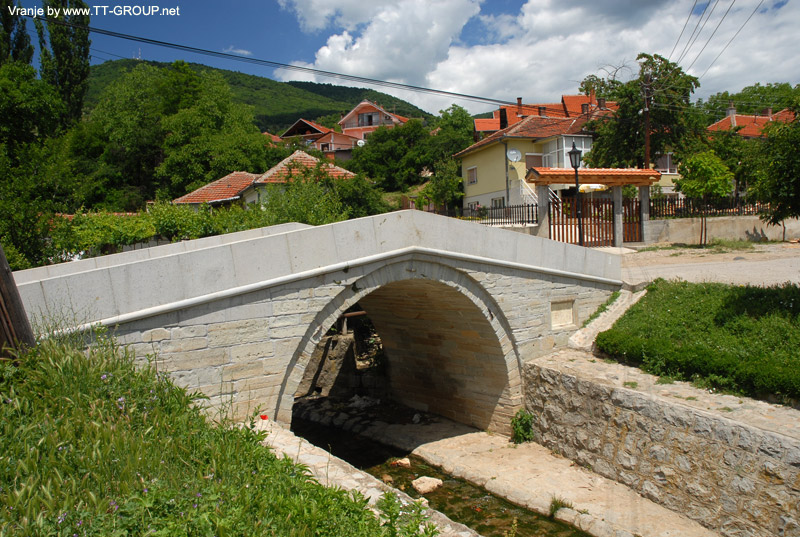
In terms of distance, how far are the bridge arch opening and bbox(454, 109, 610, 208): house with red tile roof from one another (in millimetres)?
15781

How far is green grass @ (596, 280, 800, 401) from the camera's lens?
23.8ft

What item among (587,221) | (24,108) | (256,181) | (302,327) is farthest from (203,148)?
(302,327)

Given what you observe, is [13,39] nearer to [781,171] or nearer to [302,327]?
[302,327]

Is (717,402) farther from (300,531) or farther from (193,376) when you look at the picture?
(193,376)

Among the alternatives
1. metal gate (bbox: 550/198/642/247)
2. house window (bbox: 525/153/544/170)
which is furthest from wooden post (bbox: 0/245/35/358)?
house window (bbox: 525/153/544/170)

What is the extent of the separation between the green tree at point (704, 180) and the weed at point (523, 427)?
32.4ft

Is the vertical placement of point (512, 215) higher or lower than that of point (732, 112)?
lower

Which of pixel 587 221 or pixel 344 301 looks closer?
pixel 344 301

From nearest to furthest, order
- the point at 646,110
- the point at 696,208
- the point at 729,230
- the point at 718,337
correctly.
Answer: the point at 718,337, the point at 729,230, the point at 696,208, the point at 646,110

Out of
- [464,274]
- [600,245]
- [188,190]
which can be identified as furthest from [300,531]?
[188,190]

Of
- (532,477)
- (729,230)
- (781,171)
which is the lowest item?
(532,477)

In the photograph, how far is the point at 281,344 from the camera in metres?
6.85

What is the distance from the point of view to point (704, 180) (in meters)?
16.2

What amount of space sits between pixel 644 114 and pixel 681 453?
1788 cm
